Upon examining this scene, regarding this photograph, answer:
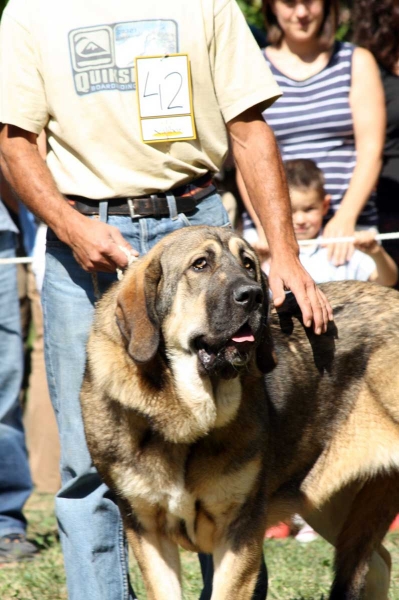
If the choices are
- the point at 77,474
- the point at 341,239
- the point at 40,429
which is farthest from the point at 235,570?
the point at 40,429

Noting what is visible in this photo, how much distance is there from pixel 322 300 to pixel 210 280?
554 mm

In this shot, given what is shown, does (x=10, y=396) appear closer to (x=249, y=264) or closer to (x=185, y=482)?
(x=185, y=482)

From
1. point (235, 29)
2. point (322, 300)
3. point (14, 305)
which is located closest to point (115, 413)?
point (322, 300)

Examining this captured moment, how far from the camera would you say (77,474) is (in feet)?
13.7

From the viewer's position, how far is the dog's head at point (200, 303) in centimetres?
359

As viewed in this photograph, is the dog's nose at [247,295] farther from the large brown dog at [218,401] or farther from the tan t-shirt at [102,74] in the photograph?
the tan t-shirt at [102,74]

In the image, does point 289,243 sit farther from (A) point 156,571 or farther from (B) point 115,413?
(A) point 156,571

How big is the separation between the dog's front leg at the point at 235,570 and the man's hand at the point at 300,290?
85 centimetres

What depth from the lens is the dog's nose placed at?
3547mm

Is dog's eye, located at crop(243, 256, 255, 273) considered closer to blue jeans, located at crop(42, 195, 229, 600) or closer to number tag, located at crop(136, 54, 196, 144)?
blue jeans, located at crop(42, 195, 229, 600)

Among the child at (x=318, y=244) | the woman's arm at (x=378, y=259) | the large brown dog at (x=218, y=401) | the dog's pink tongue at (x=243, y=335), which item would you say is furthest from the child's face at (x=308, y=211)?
the dog's pink tongue at (x=243, y=335)

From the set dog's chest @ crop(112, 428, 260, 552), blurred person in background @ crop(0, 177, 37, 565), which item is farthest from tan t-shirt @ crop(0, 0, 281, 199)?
blurred person in background @ crop(0, 177, 37, 565)

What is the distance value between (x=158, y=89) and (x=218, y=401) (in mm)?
1228

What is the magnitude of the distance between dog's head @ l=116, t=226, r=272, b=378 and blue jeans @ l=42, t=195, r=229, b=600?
36 cm
